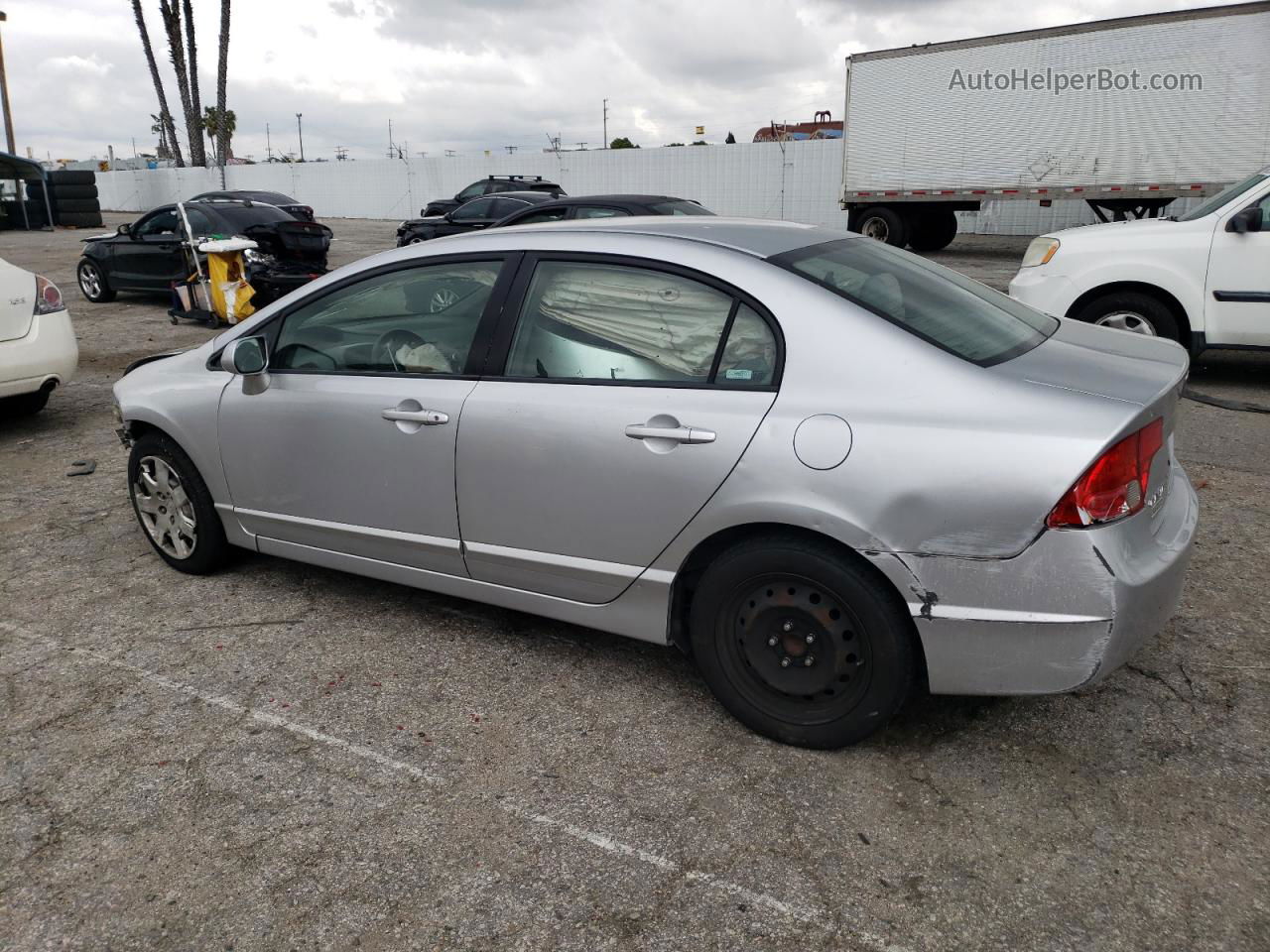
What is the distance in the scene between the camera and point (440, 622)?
3.84 metres

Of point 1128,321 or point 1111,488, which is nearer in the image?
point 1111,488

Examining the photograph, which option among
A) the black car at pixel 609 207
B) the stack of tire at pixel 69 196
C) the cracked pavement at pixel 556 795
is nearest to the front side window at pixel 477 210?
the black car at pixel 609 207

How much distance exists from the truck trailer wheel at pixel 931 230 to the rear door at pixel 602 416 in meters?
17.0

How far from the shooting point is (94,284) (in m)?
14.1

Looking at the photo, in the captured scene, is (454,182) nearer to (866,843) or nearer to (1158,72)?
(1158,72)

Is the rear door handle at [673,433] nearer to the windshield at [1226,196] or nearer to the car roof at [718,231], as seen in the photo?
the car roof at [718,231]

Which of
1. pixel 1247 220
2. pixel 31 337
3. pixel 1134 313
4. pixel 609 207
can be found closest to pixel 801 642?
pixel 1134 313

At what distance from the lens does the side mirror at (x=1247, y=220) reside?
6.88m

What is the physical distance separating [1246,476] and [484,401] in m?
4.47

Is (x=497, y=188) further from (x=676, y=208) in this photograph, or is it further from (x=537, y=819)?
(x=537, y=819)

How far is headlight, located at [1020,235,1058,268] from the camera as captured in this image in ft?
24.6

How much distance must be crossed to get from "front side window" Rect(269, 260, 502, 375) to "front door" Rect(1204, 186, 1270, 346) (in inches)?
236

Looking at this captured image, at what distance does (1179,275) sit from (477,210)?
1171 centimetres

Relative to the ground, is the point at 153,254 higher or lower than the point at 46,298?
higher
